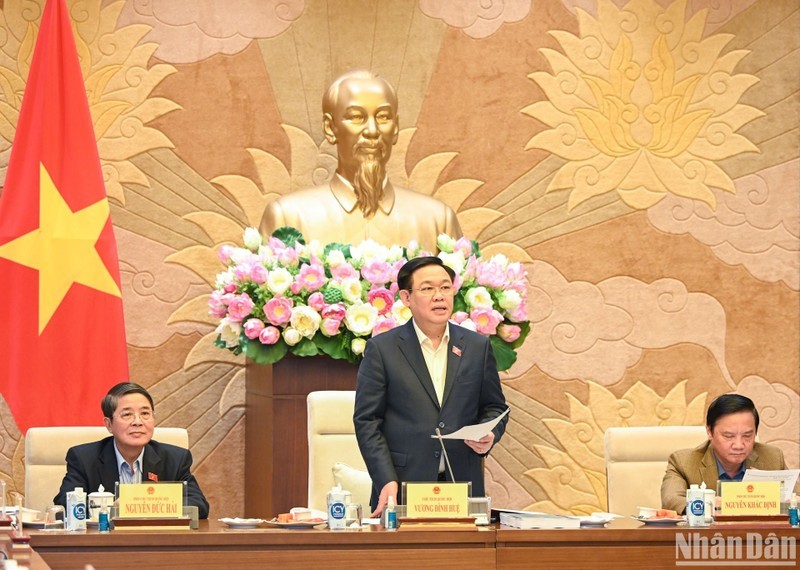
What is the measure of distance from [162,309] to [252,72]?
113 centimetres

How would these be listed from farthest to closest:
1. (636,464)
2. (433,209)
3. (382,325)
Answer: (433,209), (382,325), (636,464)

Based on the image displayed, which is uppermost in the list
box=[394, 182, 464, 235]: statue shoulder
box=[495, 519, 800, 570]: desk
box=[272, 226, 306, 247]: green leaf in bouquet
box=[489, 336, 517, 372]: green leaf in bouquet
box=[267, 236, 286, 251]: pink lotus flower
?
box=[394, 182, 464, 235]: statue shoulder

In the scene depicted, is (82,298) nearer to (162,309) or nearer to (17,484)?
(162,309)

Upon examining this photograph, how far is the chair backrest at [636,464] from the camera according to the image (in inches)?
146

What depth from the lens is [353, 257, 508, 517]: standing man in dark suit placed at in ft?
10.4

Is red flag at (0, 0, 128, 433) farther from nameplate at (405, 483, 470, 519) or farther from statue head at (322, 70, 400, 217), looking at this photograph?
nameplate at (405, 483, 470, 519)

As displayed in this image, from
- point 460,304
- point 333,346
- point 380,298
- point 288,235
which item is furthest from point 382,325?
point 288,235

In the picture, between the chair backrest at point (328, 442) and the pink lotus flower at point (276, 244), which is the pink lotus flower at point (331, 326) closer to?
the chair backrest at point (328, 442)

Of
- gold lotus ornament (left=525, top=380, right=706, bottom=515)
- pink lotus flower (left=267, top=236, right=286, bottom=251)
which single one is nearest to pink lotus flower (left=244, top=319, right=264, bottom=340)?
pink lotus flower (left=267, top=236, right=286, bottom=251)

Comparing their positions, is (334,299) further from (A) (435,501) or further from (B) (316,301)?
(A) (435,501)

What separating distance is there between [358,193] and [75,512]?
2.29 m

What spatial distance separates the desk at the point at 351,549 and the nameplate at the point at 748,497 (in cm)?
24

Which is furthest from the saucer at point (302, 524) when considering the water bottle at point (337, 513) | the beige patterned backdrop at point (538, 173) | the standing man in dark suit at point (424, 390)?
the beige patterned backdrop at point (538, 173)

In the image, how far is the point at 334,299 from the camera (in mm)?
3992
